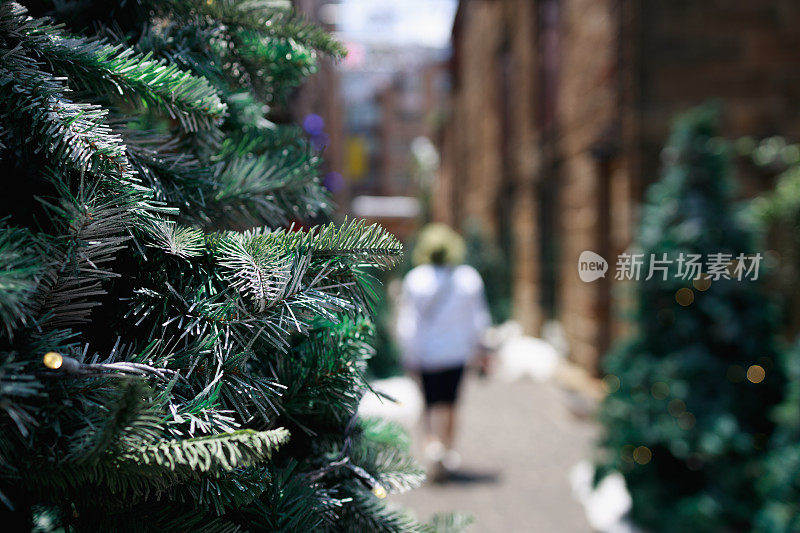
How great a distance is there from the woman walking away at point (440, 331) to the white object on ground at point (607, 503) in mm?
1092

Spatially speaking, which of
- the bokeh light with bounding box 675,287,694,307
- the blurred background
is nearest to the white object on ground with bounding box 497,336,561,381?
the blurred background

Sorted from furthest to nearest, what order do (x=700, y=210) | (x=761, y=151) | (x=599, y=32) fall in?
(x=599, y=32) → (x=761, y=151) → (x=700, y=210)

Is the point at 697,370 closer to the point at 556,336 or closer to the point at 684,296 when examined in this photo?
the point at 684,296

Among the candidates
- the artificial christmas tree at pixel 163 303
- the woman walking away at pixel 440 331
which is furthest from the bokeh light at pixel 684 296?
the artificial christmas tree at pixel 163 303

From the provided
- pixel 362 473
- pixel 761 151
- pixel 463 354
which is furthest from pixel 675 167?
pixel 362 473

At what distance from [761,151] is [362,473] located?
4.68 m

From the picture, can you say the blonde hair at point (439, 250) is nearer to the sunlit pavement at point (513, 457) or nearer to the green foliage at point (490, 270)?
the sunlit pavement at point (513, 457)

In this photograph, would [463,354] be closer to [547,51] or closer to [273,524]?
[273,524]

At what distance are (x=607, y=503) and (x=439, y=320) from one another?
1.79m

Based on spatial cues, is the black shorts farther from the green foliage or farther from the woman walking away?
the green foliage

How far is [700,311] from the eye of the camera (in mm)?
3740

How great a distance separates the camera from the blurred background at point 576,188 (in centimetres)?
460

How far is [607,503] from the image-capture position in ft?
13.5

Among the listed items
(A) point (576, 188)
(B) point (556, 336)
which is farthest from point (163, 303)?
(B) point (556, 336)
